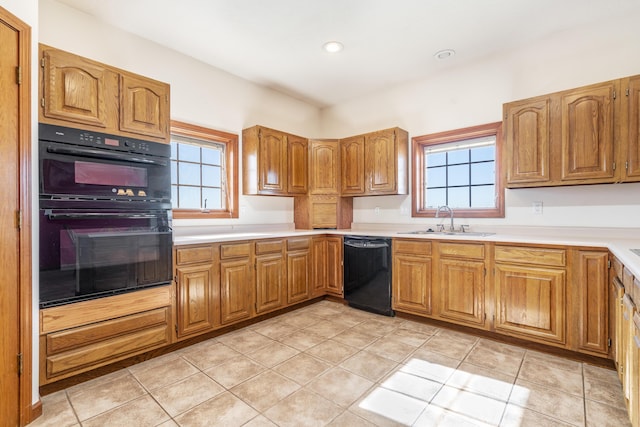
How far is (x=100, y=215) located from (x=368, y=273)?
8.39 feet

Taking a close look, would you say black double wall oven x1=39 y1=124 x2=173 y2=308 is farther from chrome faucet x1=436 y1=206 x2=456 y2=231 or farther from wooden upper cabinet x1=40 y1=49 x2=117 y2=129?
chrome faucet x1=436 y1=206 x2=456 y2=231

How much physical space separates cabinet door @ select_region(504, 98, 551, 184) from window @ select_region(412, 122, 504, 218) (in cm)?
44

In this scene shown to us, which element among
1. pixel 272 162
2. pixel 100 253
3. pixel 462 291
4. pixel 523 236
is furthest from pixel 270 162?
pixel 523 236

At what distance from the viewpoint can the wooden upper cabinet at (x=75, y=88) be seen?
6.40ft

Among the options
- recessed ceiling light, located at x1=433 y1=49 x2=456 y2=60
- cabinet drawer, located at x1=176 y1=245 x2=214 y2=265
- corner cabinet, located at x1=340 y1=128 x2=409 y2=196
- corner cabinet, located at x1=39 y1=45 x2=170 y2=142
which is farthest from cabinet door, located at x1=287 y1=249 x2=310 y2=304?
recessed ceiling light, located at x1=433 y1=49 x2=456 y2=60

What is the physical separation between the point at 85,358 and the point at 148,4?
2.64m

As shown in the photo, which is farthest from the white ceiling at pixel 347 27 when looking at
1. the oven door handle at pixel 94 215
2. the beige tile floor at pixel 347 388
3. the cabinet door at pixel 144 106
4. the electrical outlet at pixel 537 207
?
the beige tile floor at pixel 347 388

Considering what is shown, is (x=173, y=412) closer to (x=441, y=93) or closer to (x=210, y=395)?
(x=210, y=395)

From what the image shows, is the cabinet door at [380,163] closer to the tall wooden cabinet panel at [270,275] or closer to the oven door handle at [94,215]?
the tall wooden cabinet panel at [270,275]

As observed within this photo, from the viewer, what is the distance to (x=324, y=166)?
→ 416 centimetres

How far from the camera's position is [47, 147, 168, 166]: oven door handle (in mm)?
1973

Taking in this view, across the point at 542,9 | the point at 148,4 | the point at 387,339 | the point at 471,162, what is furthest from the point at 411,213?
the point at 148,4

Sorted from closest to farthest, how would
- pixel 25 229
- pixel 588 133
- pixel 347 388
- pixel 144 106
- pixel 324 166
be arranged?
pixel 25 229 < pixel 347 388 < pixel 144 106 < pixel 588 133 < pixel 324 166

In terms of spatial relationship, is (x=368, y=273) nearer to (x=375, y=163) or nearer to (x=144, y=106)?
(x=375, y=163)
